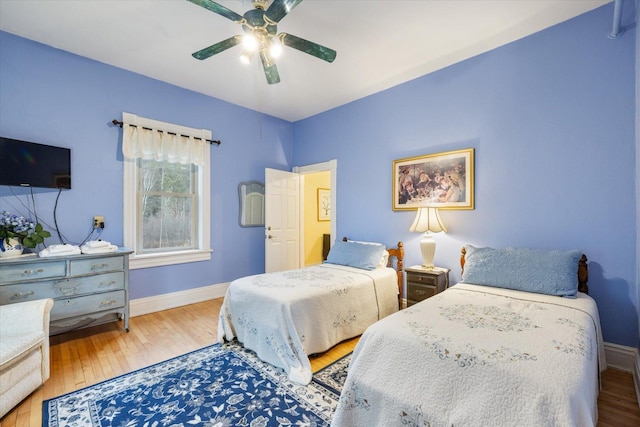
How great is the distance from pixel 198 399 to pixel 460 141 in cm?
330

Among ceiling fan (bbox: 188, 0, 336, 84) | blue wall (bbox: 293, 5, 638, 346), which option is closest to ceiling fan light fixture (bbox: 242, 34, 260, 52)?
ceiling fan (bbox: 188, 0, 336, 84)

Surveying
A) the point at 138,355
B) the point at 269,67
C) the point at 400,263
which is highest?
Result: the point at 269,67

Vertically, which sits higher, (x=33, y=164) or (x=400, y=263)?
(x=33, y=164)

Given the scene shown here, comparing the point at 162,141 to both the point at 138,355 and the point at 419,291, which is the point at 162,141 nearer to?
the point at 138,355

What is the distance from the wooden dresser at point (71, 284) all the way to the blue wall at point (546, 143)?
3.08 m

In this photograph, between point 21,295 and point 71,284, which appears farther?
point 71,284

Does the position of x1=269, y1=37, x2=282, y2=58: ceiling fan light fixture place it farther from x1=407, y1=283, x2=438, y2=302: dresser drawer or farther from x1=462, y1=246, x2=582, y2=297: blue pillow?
x1=407, y1=283, x2=438, y2=302: dresser drawer

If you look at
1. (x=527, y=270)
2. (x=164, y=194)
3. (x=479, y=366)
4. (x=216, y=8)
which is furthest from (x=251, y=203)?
(x=479, y=366)

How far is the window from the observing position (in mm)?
3357

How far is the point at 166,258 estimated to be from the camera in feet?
11.9

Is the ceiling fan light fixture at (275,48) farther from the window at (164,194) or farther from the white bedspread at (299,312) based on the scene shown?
the window at (164,194)

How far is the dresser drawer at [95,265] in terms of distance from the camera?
262cm

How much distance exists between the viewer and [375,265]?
3.31 metres

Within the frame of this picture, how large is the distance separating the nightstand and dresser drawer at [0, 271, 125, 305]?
9.84 feet
